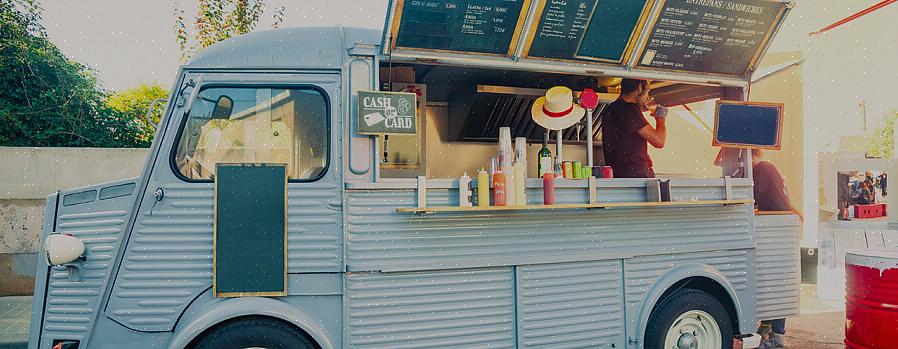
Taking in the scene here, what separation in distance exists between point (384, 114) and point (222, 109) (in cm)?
101

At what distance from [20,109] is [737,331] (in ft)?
36.0

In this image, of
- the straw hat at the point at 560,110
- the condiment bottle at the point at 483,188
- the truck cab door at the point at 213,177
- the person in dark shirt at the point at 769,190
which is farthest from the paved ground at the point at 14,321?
the person in dark shirt at the point at 769,190

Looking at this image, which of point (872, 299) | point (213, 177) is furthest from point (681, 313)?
point (213, 177)

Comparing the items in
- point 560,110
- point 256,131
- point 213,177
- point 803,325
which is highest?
point 560,110

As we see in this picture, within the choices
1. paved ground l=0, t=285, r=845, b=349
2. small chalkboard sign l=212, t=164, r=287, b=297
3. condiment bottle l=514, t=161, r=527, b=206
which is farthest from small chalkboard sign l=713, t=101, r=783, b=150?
small chalkboard sign l=212, t=164, r=287, b=297

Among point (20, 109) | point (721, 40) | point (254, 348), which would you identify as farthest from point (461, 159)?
point (20, 109)

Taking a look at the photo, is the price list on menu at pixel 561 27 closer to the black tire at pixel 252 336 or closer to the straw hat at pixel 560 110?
the straw hat at pixel 560 110

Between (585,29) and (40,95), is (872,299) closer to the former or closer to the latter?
(585,29)

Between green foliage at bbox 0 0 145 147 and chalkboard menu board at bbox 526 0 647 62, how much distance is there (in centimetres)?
916

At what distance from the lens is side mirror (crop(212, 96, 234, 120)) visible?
3703mm

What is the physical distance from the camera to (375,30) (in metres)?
4.12

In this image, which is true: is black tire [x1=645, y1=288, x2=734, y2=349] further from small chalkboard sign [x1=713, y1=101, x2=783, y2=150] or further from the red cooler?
small chalkboard sign [x1=713, y1=101, x2=783, y2=150]

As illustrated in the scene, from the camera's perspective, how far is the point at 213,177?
366cm

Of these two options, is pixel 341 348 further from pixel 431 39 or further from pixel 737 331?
pixel 737 331
